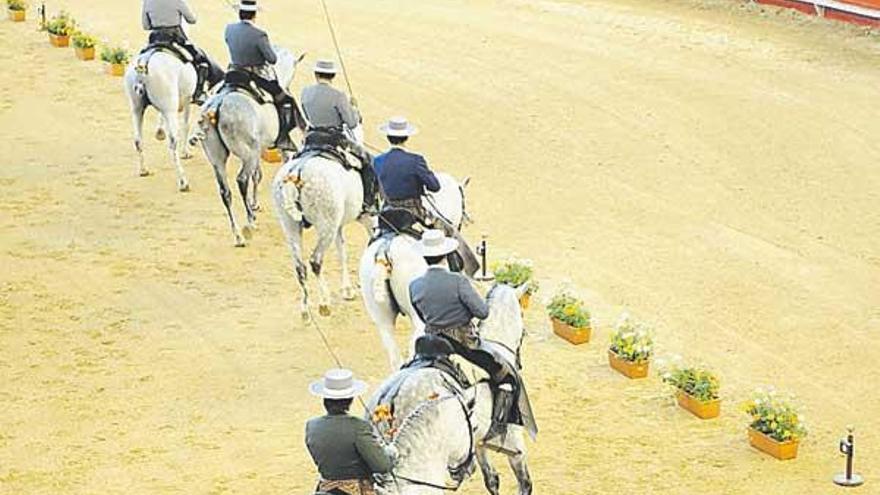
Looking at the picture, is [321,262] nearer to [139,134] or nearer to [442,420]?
[139,134]

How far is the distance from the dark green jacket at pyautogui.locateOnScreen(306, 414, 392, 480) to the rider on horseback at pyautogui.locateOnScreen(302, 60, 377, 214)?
6407 mm

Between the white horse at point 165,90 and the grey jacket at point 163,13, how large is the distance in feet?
1.13

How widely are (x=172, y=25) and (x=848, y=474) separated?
34.7ft

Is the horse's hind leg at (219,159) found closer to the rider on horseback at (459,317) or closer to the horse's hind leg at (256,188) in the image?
the horse's hind leg at (256,188)

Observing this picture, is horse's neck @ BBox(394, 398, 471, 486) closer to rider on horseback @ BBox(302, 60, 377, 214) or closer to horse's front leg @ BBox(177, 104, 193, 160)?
rider on horseback @ BBox(302, 60, 377, 214)

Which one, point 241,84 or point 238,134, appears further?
point 241,84

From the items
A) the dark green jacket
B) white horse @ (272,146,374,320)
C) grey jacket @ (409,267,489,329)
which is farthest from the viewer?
white horse @ (272,146,374,320)

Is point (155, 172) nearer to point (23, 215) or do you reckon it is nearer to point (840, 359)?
point (23, 215)

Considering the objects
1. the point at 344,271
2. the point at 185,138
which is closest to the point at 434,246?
the point at 344,271

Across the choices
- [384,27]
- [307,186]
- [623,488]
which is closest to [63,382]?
[307,186]

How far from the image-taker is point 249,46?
20.0m

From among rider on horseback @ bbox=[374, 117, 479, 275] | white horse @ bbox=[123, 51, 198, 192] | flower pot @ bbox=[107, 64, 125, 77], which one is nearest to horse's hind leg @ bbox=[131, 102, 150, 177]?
white horse @ bbox=[123, 51, 198, 192]

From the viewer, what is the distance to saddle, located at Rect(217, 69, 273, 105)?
65.5ft

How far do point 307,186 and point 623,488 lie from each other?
15.1 feet
